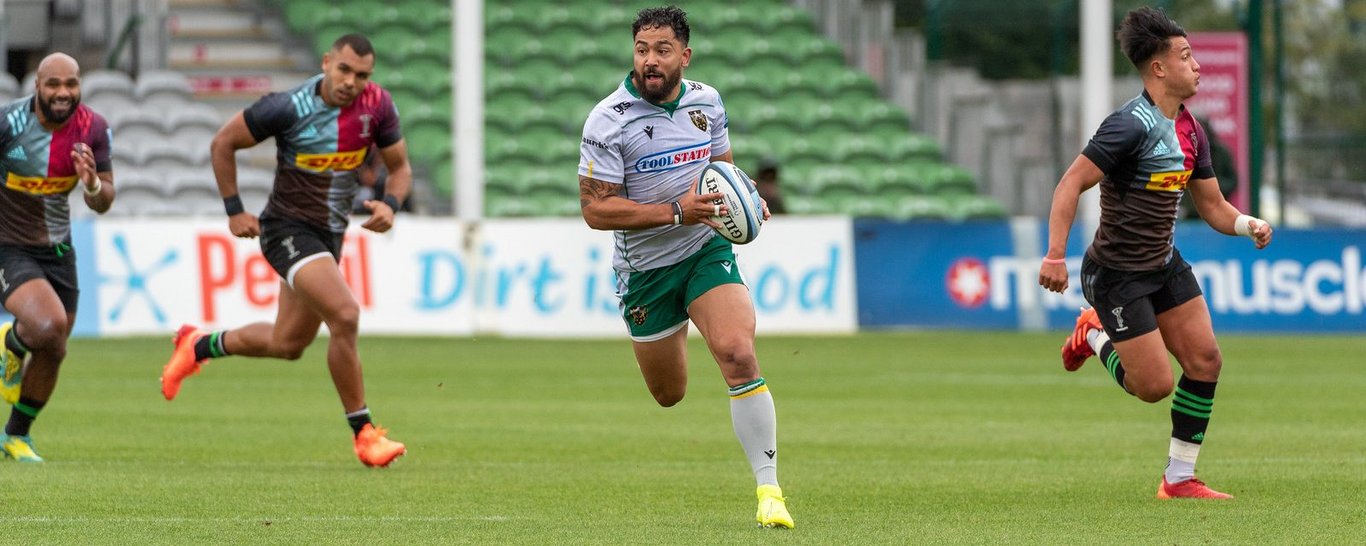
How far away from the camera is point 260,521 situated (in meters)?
8.41

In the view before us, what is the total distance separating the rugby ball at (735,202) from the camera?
8.29m

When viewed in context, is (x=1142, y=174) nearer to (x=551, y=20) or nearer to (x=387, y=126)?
(x=387, y=126)

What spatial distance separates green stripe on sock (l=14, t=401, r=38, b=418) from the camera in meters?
11.0

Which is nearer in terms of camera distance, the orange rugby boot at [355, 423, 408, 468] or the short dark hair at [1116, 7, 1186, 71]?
the short dark hair at [1116, 7, 1186, 71]

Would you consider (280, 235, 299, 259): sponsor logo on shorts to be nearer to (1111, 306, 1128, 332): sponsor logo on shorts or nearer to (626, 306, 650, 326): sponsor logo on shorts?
(626, 306, 650, 326): sponsor logo on shorts

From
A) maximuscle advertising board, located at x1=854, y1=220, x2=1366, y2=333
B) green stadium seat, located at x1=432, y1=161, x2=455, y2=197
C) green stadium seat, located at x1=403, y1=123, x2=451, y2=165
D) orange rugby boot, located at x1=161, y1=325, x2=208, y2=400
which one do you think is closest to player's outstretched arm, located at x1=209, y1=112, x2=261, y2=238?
orange rugby boot, located at x1=161, y1=325, x2=208, y2=400

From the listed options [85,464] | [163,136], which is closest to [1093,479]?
[85,464]

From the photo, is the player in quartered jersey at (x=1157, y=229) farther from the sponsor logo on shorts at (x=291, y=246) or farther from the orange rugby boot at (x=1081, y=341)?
the sponsor logo on shorts at (x=291, y=246)

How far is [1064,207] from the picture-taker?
28.9 feet

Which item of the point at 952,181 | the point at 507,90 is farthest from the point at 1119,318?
the point at 507,90

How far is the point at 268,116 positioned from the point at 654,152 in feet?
9.51

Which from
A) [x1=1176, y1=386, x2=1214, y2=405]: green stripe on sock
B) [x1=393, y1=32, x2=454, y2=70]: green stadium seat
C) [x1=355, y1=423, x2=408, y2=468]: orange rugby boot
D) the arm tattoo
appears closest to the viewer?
the arm tattoo

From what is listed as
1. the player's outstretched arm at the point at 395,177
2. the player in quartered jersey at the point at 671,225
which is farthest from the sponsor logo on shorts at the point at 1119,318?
the player's outstretched arm at the point at 395,177

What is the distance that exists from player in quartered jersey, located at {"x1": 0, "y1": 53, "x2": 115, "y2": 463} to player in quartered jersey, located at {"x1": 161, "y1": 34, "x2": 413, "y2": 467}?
2.50 ft
